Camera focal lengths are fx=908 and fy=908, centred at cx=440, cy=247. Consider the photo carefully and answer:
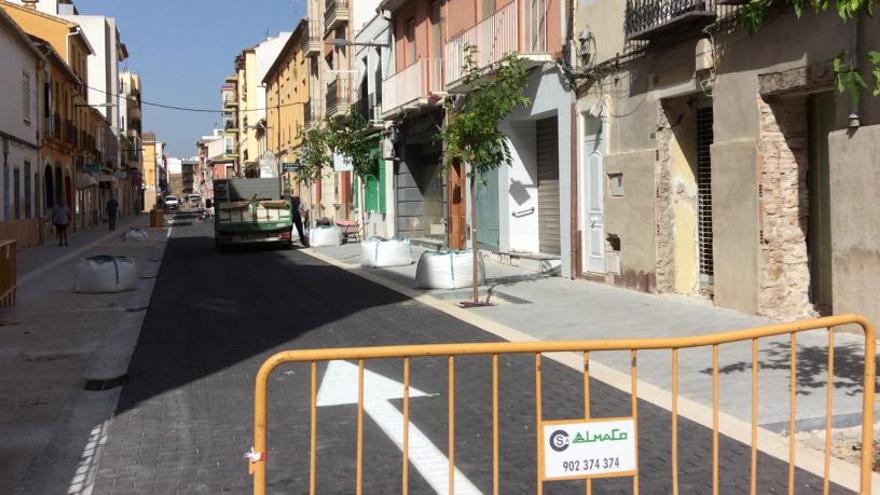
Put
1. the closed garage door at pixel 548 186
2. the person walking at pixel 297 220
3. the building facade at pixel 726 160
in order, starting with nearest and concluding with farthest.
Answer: the building facade at pixel 726 160, the closed garage door at pixel 548 186, the person walking at pixel 297 220

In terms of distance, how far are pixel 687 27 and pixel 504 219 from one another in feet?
25.1

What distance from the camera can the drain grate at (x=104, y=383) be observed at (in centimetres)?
766

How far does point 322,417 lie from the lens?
6.37m

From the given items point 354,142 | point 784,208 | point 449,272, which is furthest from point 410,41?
point 784,208

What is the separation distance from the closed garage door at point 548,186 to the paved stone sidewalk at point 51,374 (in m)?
7.48

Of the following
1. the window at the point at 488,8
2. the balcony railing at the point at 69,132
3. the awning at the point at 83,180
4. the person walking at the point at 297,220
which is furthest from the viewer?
the awning at the point at 83,180

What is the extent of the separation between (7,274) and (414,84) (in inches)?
488

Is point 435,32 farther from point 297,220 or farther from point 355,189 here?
point 355,189

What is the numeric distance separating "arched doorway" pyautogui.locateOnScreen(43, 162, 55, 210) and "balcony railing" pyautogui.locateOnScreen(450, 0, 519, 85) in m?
22.1

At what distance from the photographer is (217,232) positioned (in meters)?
26.3

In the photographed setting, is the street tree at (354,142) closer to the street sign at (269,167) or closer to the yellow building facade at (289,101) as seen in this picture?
the yellow building facade at (289,101)

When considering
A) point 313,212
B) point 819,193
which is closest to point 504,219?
point 819,193

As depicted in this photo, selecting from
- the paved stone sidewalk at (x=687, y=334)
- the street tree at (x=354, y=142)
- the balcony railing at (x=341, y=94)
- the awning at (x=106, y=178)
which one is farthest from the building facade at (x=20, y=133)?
the awning at (x=106, y=178)

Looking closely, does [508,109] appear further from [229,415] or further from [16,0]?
[16,0]
